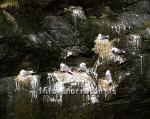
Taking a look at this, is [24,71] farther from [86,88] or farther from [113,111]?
[113,111]

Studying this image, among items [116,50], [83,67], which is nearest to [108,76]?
[83,67]

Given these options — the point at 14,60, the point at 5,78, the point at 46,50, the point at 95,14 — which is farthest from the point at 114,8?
the point at 5,78

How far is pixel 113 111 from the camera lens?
12.9 m

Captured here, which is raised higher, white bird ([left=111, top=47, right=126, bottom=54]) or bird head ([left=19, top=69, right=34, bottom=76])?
white bird ([left=111, top=47, right=126, bottom=54])

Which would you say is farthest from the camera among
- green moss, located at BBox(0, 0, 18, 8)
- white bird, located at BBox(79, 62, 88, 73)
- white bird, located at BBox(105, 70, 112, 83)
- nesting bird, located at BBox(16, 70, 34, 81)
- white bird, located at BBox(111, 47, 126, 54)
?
green moss, located at BBox(0, 0, 18, 8)

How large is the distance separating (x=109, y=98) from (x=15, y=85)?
2.63m

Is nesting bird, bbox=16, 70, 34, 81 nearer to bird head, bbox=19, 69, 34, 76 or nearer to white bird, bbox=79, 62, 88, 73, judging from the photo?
bird head, bbox=19, 69, 34, 76

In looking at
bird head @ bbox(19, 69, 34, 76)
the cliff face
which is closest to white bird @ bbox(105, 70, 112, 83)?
the cliff face

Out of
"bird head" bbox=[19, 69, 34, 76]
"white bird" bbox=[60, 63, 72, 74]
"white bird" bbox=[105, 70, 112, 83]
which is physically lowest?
"white bird" bbox=[105, 70, 112, 83]

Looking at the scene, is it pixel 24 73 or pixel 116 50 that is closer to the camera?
pixel 24 73

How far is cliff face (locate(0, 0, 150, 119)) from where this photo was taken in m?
13.1

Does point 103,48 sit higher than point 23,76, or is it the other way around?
point 103,48

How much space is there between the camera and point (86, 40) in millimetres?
14883

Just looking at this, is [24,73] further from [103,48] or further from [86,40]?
[86,40]
